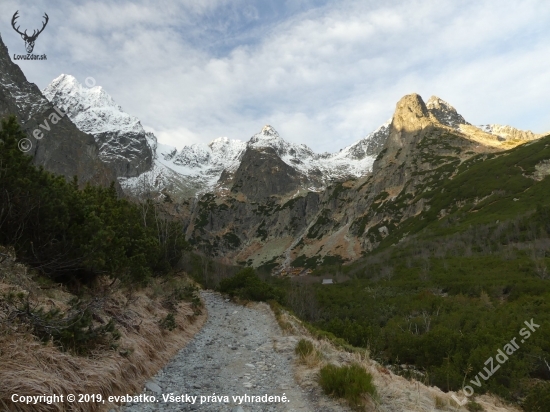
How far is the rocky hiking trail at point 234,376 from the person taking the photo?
673cm

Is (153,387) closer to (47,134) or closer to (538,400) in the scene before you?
(538,400)

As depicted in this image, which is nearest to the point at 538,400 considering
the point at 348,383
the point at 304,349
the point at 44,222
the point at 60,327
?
the point at 304,349

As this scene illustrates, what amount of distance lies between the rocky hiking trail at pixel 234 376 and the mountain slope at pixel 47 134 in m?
108

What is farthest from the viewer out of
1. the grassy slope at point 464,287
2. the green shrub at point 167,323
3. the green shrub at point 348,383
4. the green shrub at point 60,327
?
the grassy slope at point 464,287

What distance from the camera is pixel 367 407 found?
634 centimetres

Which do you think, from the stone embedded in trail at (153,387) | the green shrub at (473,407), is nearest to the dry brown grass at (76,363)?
the stone embedded in trail at (153,387)

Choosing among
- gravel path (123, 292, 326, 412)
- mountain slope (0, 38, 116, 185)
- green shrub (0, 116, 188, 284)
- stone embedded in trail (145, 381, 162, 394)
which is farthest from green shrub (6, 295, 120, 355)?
mountain slope (0, 38, 116, 185)

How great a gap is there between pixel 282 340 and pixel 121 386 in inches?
296

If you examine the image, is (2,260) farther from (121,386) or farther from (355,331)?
(355,331)

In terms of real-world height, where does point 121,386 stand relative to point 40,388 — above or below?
below

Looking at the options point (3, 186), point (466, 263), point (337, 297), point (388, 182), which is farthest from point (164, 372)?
point (388, 182)

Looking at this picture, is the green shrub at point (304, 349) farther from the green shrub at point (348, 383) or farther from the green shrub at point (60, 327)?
the green shrub at point (60, 327)

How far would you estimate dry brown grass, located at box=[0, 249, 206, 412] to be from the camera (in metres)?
4.85

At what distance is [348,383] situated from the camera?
6746 millimetres
